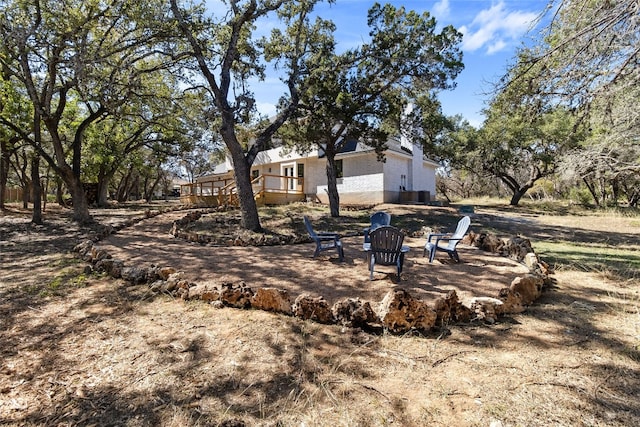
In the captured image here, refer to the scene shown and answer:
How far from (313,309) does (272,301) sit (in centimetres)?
55

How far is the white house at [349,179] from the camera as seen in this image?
18.7 meters

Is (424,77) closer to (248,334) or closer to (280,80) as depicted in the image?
(280,80)

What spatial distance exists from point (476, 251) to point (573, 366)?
483 centimetres

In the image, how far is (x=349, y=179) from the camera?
20016mm

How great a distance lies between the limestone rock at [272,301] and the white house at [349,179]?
13.4 metres

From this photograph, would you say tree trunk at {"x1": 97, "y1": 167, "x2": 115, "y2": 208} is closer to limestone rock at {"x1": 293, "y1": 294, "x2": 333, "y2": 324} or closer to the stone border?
the stone border

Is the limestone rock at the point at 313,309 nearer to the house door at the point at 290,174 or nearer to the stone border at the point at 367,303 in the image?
the stone border at the point at 367,303

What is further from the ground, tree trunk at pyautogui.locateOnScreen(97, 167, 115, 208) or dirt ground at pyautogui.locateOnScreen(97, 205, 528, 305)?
tree trunk at pyautogui.locateOnScreen(97, 167, 115, 208)

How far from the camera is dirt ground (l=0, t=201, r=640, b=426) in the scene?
2.29 meters

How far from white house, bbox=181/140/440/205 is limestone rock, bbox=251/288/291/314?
13.4m

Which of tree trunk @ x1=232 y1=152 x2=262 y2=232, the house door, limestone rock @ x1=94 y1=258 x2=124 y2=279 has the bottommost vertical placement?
limestone rock @ x1=94 y1=258 x2=124 y2=279

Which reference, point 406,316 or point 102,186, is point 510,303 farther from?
point 102,186

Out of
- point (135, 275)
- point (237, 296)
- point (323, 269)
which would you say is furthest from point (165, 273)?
point (323, 269)

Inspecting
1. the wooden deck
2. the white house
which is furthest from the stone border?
the white house
